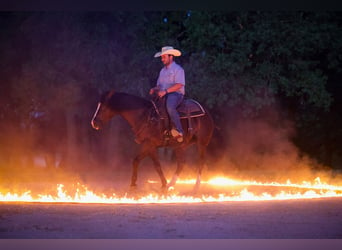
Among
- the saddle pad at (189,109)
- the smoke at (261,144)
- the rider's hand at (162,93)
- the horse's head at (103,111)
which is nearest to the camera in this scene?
the horse's head at (103,111)

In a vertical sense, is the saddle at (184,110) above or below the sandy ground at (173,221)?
above

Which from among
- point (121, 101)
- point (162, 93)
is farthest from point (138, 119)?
point (162, 93)

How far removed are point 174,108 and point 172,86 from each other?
0.47 metres

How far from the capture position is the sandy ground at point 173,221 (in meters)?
7.69

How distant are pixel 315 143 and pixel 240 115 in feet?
15.1

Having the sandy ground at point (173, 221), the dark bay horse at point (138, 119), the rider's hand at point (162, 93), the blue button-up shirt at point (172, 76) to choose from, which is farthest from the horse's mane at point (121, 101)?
the sandy ground at point (173, 221)

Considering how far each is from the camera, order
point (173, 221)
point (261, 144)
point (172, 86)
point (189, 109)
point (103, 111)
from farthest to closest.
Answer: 1. point (261, 144)
2. point (189, 109)
3. point (172, 86)
4. point (103, 111)
5. point (173, 221)

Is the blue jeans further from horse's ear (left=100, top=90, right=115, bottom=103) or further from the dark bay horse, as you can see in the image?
horse's ear (left=100, top=90, right=115, bottom=103)

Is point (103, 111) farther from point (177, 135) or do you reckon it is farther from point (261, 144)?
point (261, 144)

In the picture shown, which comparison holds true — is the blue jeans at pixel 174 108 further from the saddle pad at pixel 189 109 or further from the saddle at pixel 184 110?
the saddle pad at pixel 189 109

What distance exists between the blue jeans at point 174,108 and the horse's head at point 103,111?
1.17 meters

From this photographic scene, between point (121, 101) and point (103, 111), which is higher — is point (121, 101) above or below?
above

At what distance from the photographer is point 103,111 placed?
38.8ft

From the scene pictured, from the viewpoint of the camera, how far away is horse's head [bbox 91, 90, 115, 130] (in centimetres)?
1177
